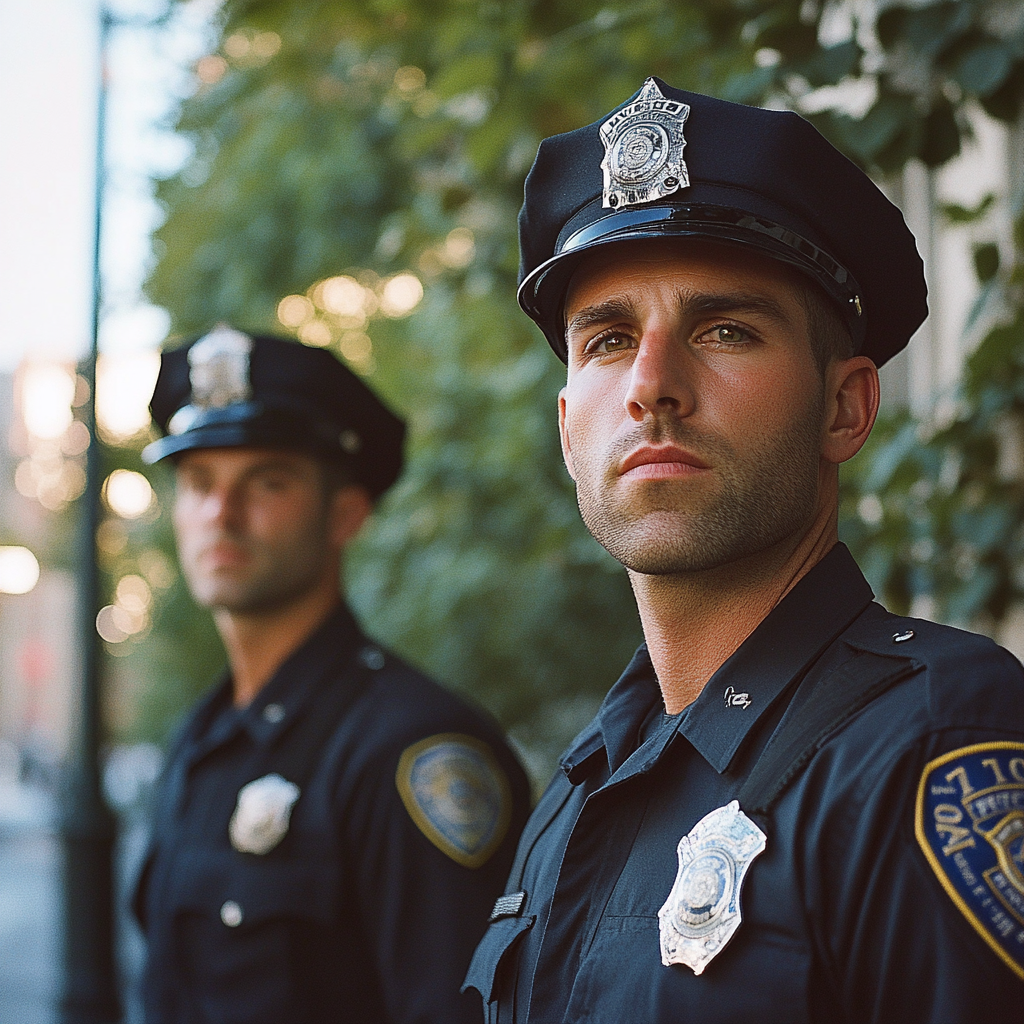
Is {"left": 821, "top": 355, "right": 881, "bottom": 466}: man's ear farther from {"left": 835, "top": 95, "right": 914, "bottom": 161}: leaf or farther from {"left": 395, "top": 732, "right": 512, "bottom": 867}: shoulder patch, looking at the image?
{"left": 395, "top": 732, "right": 512, "bottom": 867}: shoulder patch

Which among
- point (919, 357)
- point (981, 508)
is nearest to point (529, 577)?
point (919, 357)

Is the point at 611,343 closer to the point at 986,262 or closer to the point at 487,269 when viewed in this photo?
the point at 986,262

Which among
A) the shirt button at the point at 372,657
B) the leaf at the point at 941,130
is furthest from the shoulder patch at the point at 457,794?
the leaf at the point at 941,130

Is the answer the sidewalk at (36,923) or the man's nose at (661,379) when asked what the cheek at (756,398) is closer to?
the man's nose at (661,379)

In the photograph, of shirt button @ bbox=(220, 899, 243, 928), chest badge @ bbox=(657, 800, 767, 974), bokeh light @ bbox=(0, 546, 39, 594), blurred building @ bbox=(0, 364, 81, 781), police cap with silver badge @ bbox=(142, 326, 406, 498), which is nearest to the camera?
chest badge @ bbox=(657, 800, 767, 974)

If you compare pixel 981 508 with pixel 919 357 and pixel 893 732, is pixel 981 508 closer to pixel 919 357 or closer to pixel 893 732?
pixel 919 357

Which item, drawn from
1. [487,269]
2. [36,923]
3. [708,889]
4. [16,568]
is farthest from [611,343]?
[16,568]

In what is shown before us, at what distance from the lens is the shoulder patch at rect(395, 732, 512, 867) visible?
2633mm

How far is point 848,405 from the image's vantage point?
1679 millimetres

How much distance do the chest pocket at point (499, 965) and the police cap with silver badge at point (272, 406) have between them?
1756 millimetres

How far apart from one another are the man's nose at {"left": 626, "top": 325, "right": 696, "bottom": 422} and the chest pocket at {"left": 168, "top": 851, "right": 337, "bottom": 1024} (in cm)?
154

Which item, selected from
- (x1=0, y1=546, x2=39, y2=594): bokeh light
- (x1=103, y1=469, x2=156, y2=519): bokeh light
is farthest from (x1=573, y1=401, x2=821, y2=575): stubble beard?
(x1=0, y1=546, x2=39, y2=594): bokeh light

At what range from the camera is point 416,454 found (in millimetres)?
6660

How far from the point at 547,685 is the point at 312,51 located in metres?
4.12
